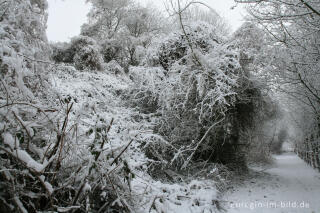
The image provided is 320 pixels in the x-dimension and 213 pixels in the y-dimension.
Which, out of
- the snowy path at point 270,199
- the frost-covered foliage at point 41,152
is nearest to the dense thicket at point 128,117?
the frost-covered foliage at point 41,152

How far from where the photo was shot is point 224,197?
3.41 m

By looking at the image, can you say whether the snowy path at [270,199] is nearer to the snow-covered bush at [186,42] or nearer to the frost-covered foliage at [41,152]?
the frost-covered foliage at [41,152]

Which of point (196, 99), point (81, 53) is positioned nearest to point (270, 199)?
point (196, 99)

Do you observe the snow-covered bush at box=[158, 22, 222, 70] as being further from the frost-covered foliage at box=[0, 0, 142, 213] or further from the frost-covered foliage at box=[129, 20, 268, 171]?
the frost-covered foliage at box=[0, 0, 142, 213]

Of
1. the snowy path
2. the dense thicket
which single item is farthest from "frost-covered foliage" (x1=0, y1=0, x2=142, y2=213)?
the snowy path

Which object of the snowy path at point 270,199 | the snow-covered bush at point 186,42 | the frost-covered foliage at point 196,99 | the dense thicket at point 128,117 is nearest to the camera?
the dense thicket at point 128,117

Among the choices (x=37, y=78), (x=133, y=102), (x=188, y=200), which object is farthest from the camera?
(x=133, y=102)

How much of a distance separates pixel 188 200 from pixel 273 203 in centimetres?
145

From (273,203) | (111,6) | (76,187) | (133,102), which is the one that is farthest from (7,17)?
(111,6)

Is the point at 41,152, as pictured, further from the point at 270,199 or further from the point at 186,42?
the point at 186,42

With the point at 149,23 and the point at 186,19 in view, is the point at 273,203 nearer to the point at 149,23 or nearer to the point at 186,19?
the point at 186,19

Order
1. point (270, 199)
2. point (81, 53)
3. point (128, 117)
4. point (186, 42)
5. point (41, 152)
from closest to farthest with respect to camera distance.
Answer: point (41, 152) → point (270, 199) → point (128, 117) → point (186, 42) → point (81, 53)

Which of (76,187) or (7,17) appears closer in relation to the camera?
(76,187)

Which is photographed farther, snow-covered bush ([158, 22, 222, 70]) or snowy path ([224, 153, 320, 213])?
snow-covered bush ([158, 22, 222, 70])
